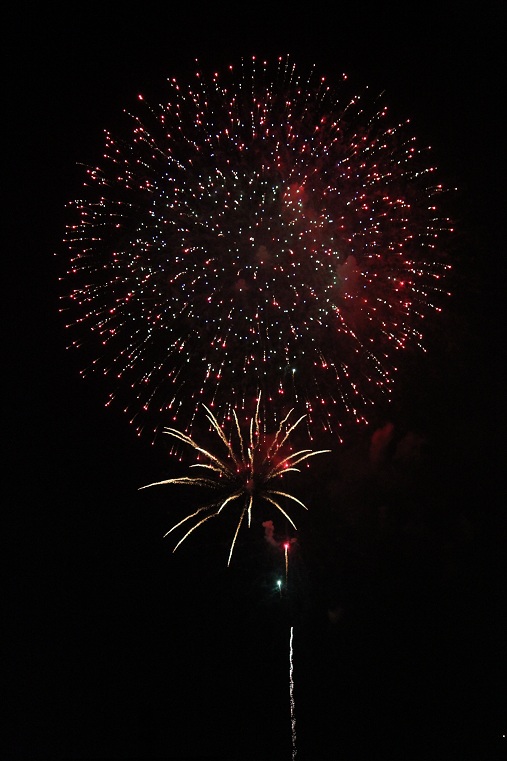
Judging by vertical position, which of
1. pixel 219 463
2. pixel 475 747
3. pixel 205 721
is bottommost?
pixel 475 747

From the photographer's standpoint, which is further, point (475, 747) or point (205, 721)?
point (205, 721)

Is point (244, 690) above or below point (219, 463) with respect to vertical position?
below

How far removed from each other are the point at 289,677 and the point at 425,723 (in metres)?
5.47

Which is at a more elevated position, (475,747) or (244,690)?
(244,690)

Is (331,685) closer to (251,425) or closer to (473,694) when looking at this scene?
(473,694)

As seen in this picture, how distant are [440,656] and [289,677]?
622 centimetres

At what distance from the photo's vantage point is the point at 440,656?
24984mm

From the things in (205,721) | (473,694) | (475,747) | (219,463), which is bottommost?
(475,747)

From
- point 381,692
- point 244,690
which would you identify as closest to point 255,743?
point 244,690

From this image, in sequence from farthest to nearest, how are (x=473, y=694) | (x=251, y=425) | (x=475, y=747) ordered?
(x=473, y=694)
(x=475, y=747)
(x=251, y=425)

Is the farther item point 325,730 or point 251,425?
point 325,730

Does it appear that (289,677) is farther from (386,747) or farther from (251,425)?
(251,425)

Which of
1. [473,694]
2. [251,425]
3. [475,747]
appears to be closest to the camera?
[251,425]

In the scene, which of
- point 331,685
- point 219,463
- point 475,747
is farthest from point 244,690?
point 219,463
